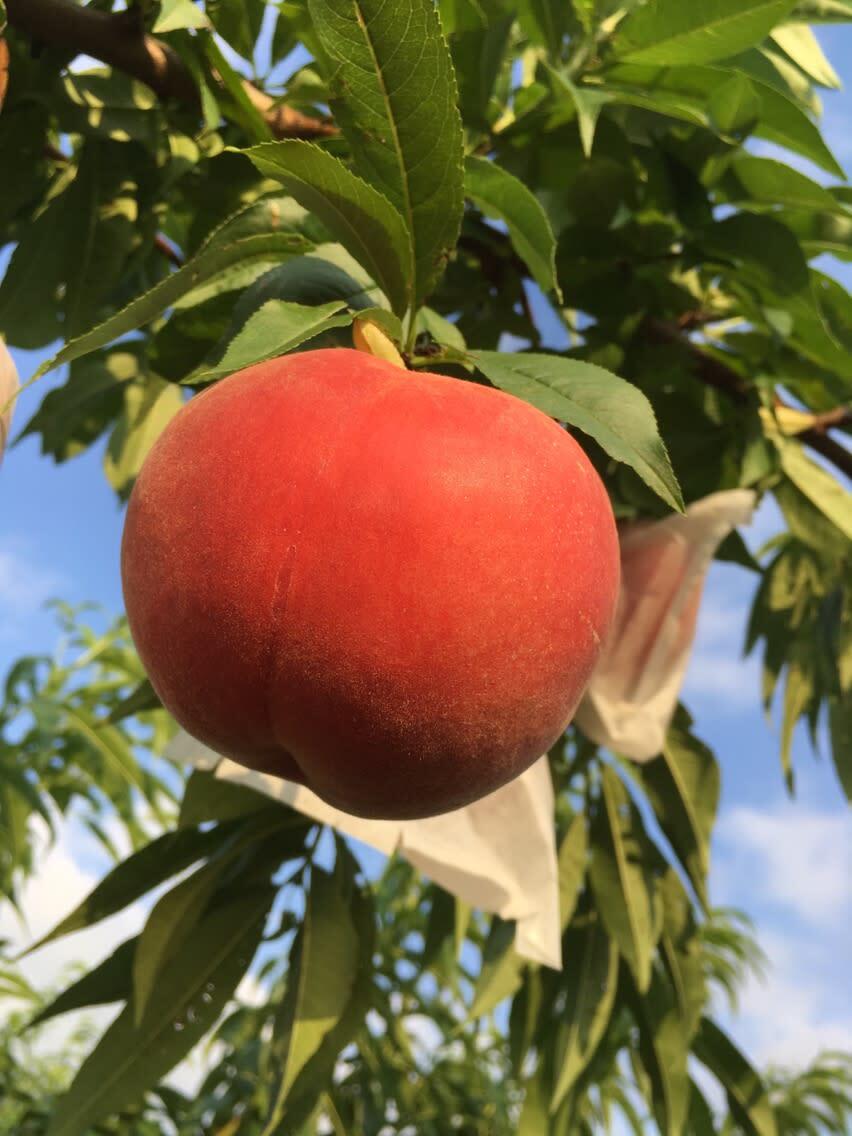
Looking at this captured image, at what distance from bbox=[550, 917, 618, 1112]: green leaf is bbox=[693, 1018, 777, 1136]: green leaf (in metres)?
0.16

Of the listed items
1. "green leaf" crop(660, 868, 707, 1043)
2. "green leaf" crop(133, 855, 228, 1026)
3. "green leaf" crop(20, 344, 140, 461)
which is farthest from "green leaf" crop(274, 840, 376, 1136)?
"green leaf" crop(20, 344, 140, 461)

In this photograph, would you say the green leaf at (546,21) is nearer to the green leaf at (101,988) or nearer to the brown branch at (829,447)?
the brown branch at (829,447)

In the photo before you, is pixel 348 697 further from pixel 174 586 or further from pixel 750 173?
pixel 750 173

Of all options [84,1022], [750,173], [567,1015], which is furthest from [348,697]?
[84,1022]

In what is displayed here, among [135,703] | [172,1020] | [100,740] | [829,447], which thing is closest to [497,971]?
[172,1020]

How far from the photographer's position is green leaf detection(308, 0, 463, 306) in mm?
476

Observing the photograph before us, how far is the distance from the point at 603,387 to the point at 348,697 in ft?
0.60

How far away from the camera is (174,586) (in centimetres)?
44

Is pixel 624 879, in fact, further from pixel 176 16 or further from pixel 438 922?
pixel 176 16

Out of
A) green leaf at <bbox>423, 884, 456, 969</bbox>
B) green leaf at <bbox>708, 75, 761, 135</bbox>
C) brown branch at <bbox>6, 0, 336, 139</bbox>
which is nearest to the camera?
brown branch at <bbox>6, 0, 336, 139</bbox>

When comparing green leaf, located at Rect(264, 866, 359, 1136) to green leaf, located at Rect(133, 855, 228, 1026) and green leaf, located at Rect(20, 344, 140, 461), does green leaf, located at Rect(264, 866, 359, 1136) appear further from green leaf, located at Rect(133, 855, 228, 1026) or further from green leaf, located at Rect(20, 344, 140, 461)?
green leaf, located at Rect(20, 344, 140, 461)

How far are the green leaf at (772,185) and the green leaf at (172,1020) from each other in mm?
740

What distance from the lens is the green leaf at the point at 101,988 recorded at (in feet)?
3.48

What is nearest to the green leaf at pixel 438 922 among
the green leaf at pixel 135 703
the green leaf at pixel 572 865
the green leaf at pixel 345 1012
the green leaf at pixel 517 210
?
the green leaf at pixel 572 865
